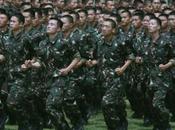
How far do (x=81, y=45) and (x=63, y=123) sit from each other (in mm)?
2133

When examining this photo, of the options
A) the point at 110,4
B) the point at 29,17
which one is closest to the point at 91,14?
the point at 110,4

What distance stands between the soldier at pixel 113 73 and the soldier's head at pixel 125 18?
1456 millimetres

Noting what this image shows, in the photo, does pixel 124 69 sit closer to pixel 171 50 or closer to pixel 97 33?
pixel 171 50

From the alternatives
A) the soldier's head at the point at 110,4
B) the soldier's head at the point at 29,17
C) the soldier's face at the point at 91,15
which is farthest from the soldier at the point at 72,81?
the soldier's head at the point at 110,4

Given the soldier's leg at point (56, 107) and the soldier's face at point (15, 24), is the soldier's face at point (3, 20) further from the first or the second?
the soldier's leg at point (56, 107)

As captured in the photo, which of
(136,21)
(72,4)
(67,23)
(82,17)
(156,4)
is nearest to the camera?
(67,23)

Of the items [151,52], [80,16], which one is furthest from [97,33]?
[151,52]

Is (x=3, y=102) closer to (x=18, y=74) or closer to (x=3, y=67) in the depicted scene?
(x=3, y=67)

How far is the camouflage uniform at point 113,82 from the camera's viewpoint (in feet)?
35.0

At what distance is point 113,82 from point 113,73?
167mm

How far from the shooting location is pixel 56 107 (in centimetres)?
1044

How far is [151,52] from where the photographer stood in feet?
37.6

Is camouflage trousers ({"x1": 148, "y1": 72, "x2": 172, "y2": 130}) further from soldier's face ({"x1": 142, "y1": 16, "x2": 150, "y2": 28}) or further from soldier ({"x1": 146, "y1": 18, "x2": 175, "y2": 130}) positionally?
soldier's face ({"x1": 142, "y1": 16, "x2": 150, "y2": 28})

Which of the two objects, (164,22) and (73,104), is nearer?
(73,104)
